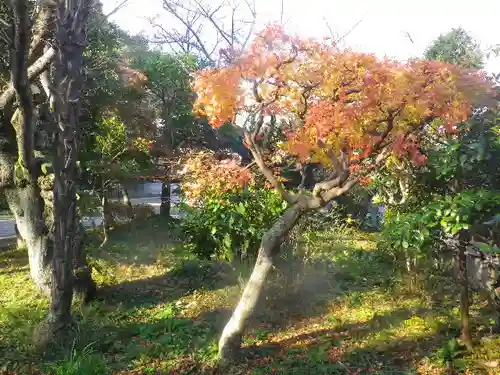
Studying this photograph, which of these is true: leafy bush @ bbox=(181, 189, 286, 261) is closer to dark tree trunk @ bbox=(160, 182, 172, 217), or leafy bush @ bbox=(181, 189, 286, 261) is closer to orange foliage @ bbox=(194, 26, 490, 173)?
orange foliage @ bbox=(194, 26, 490, 173)

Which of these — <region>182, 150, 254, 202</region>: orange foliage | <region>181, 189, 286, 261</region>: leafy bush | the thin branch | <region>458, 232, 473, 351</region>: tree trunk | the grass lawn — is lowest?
the grass lawn

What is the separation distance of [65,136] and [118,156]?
6.60 meters

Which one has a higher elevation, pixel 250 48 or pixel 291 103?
pixel 250 48

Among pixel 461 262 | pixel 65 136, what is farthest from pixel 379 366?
pixel 65 136

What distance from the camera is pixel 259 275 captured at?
5.15 m

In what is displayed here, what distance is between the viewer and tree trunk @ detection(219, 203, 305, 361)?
5109 millimetres

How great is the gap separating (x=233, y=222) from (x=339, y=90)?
324 centimetres

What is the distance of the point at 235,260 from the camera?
744cm

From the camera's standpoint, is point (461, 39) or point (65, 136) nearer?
point (65, 136)

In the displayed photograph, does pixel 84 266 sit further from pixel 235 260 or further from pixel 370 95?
pixel 370 95

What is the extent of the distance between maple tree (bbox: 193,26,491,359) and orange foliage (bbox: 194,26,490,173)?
1 centimetres

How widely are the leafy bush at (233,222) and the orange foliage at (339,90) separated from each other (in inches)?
93.0

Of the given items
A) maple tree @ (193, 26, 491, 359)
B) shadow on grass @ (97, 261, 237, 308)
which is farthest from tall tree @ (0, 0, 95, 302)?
maple tree @ (193, 26, 491, 359)

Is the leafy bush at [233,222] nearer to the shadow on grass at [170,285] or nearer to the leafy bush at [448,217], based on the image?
the shadow on grass at [170,285]
